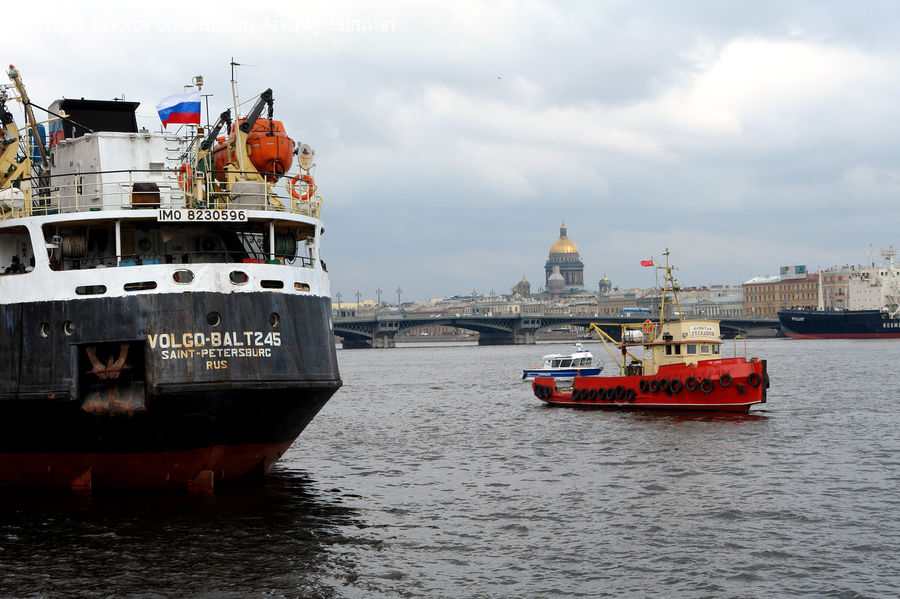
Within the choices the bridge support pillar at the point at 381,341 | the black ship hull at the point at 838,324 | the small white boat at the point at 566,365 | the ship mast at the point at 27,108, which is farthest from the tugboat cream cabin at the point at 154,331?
the bridge support pillar at the point at 381,341

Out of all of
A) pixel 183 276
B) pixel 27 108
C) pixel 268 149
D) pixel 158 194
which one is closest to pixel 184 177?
pixel 158 194

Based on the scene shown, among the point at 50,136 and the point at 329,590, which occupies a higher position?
the point at 50,136

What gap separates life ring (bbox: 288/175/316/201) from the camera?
26344 millimetres

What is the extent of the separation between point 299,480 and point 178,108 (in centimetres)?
1082

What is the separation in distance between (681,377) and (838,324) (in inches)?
5517

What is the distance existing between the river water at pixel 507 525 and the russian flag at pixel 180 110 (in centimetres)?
994

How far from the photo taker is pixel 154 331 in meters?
22.0

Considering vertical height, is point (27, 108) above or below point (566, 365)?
above

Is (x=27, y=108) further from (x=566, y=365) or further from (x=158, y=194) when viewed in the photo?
(x=566, y=365)

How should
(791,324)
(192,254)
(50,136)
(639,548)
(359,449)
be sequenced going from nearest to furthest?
(639,548) < (192,254) < (50,136) < (359,449) < (791,324)

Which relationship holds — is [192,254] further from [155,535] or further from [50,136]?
[50,136]

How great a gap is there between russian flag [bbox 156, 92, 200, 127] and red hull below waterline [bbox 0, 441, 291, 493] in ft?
30.1

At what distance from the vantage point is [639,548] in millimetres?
20406

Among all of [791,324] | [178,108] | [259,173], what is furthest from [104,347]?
[791,324]
